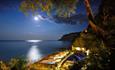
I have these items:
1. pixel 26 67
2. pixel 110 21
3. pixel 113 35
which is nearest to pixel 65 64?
pixel 26 67

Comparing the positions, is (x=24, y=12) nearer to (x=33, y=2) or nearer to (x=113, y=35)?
(x=33, y=2)

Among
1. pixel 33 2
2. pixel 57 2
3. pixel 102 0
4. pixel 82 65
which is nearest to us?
pixel 82 65

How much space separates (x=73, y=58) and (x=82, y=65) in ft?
5.35

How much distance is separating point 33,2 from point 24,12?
4.16ft

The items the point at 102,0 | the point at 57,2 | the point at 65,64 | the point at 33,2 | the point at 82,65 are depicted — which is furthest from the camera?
the point at 102,0

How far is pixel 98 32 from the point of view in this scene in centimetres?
2077

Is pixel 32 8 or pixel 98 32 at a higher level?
pixel 32 8

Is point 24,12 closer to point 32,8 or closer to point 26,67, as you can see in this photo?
point 32,8

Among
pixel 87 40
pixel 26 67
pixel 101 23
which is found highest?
pixel 101 23

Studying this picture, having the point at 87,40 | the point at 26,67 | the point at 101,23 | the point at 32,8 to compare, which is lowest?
the point at 26,67

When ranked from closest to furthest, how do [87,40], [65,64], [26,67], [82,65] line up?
[82,65] → [65,64] → [26,67] → [87,40]

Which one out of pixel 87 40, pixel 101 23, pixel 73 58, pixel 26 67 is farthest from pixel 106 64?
pixel 101 23

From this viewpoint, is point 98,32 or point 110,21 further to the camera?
point 110,21

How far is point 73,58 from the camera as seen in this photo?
48.4 feet
